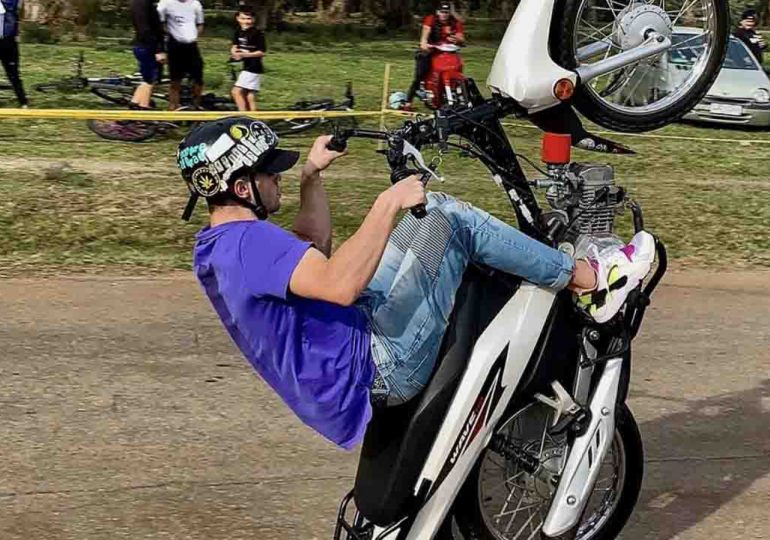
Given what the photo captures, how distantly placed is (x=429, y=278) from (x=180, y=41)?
9649 millimetres

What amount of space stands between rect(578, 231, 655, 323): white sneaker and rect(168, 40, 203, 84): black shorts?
9637 mm

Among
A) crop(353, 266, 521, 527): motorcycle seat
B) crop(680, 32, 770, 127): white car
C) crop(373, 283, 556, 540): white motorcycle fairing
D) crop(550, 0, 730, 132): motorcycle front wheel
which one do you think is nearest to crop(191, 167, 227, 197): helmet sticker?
crop(353, 266, 521, 527): motorcycle seat

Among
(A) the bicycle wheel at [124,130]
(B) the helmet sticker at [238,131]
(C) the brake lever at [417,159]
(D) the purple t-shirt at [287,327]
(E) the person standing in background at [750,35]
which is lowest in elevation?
(A) the bicycle wheel at [124,130]

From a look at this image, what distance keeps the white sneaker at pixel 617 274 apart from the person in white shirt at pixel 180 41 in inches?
378

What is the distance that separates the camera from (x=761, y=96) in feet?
48.0

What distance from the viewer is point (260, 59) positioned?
1300cm

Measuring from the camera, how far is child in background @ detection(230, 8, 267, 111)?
12812 millimetres

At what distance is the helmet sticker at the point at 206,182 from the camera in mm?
3061

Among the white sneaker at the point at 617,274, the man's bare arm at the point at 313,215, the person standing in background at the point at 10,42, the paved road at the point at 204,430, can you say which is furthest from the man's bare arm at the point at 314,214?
the person standing in background at the point at 10,42

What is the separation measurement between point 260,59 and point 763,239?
21.2 ft

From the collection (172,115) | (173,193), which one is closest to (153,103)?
(172,115)

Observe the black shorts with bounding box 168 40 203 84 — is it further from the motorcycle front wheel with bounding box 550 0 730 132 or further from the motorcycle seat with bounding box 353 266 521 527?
the motorcycle seat with bounding box 353 266 521 527

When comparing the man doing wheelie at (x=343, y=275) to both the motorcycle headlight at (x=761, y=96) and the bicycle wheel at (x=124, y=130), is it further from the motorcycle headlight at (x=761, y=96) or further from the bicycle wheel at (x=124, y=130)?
the motorcycle headlight at (x=761, y=96)

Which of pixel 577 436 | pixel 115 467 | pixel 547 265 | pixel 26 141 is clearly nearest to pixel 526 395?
pixel 577 436
